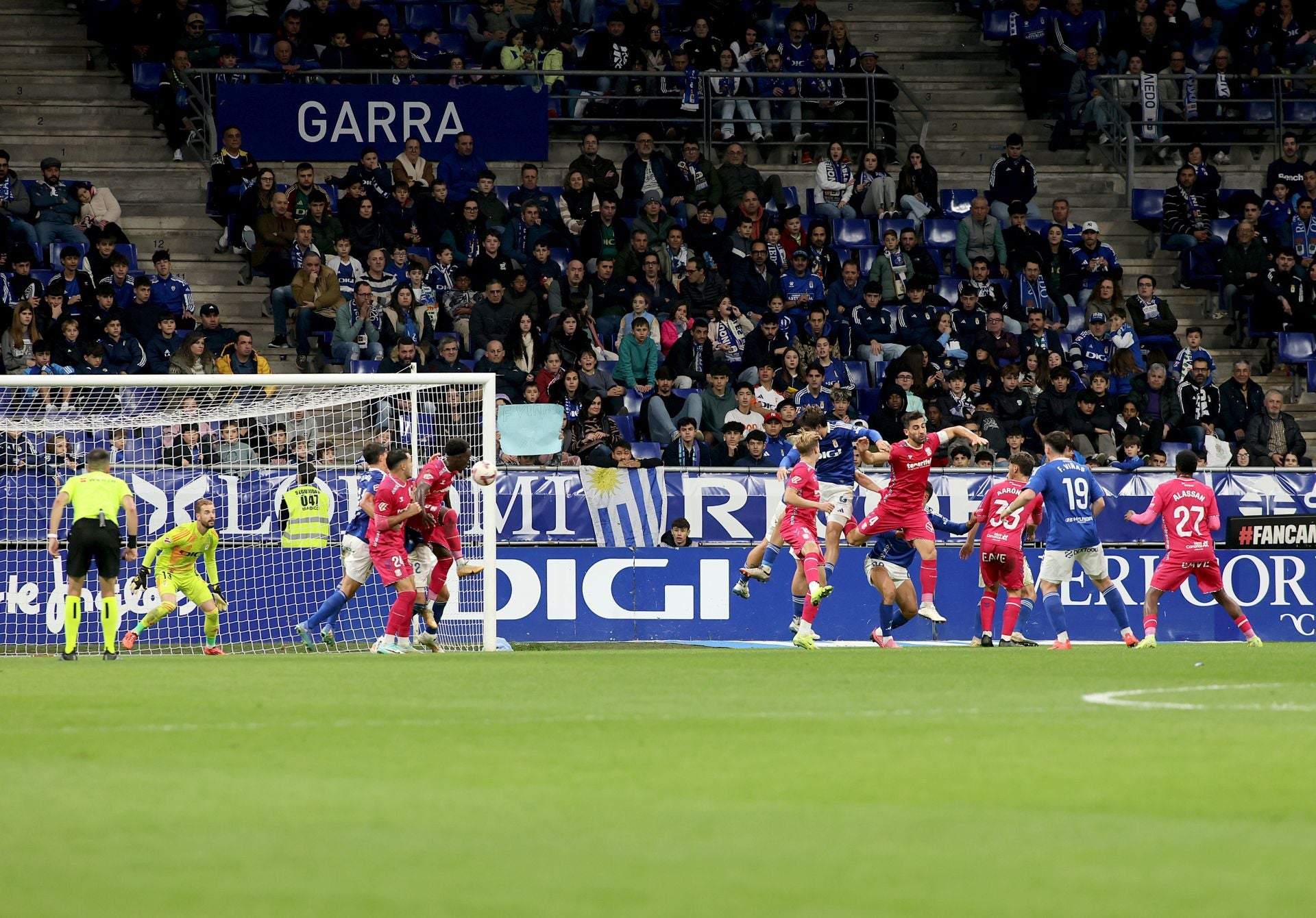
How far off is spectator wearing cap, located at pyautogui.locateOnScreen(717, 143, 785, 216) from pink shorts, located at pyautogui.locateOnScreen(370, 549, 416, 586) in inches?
399

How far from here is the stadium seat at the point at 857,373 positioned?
2319 cm

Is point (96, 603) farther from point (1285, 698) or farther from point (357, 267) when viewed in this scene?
point (1285, 698)

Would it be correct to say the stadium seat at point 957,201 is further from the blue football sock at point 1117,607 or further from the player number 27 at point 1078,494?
the blue football sock at point 1117,607

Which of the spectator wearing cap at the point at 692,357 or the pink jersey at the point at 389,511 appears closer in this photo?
the pink jersey at the point at 389,511

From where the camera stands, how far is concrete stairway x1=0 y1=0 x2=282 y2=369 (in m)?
25.2

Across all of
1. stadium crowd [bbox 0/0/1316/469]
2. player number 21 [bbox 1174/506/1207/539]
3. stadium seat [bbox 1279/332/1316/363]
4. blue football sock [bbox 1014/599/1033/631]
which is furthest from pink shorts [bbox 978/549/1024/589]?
stadium seat [bbox 1279/332/1316/363]

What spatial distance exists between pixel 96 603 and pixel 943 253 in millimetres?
12149

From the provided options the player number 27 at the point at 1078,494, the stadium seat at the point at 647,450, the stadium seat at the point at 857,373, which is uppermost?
the stadium seat at the point at 857,373

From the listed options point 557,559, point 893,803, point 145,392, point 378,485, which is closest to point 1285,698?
point 893,803

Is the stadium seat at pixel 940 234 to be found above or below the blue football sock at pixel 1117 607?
above

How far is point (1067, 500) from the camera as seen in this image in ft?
57.4

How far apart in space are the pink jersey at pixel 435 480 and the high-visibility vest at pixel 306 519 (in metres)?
2.55

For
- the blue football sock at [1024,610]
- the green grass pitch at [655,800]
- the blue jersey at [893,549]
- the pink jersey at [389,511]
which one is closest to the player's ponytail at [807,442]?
the blue jersey at [893,549]

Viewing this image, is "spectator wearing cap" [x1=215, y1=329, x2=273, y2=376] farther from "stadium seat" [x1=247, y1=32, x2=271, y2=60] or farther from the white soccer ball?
"stadium seat" [x1=247, y1=32, x2=271, y2=60]
